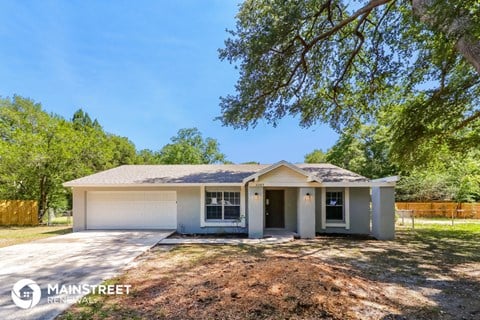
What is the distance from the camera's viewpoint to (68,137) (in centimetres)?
1933

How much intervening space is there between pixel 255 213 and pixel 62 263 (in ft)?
22.4

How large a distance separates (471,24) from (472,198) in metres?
27.5

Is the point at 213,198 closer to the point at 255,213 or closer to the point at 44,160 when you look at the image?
the point at 255,213

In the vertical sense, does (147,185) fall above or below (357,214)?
above

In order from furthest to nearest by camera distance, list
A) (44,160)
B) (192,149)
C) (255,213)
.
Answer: (192,149)
(44,160)
(255,213)

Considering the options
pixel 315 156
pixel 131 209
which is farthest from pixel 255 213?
pixel 315 156

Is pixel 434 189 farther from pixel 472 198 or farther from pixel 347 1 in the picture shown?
pixel 347 1

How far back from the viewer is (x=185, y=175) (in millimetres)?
13961

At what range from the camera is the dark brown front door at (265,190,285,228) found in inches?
531

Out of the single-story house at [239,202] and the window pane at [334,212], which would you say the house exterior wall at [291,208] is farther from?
the window pane at [334,212]

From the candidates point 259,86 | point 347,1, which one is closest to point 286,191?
point 259,86

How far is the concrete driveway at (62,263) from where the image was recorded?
474 cm

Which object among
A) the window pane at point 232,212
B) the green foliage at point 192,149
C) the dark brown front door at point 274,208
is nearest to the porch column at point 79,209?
the window pane at point 232,212

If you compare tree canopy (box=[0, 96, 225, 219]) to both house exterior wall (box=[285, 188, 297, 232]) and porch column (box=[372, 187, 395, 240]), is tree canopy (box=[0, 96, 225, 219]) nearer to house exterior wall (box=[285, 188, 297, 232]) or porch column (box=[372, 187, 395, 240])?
house exterior wall (box=[285, 188, 297, 232])
